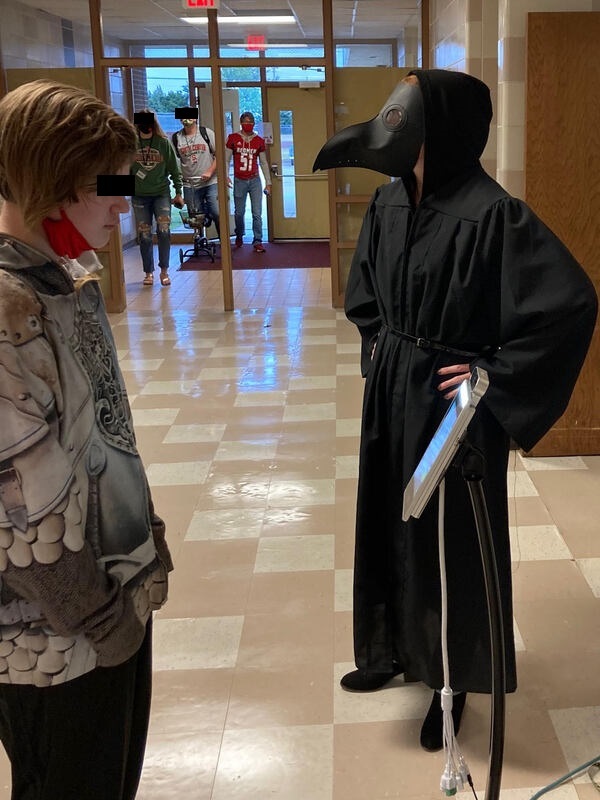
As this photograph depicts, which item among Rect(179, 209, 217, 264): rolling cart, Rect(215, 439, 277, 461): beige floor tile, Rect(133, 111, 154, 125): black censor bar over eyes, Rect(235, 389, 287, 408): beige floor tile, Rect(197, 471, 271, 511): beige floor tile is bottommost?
Rect(197, 471, 271, 511): beige floor tile

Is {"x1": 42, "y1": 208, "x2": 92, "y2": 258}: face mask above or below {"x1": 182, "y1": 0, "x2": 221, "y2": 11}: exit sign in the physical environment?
below

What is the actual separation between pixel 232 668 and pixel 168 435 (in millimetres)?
2050

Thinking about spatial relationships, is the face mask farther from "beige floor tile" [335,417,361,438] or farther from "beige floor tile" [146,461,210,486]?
"beige floor tile" [335,417,361,438]

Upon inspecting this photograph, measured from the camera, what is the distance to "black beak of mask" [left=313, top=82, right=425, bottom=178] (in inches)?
71.2

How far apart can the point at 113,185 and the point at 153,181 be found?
7213 mm

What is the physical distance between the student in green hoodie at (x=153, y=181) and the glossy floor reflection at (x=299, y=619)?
3587 millimetres

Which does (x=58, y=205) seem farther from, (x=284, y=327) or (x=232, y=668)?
(x=284, y=327)

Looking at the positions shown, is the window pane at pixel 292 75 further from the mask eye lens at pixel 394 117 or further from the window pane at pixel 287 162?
the mask eye lens at pixel 394 117

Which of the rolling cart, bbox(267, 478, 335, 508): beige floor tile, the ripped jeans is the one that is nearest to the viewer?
bbox(267, 478, 335, 508): beige floor tile

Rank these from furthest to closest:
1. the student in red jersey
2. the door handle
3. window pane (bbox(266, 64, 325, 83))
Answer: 1. the door handle
2. window pane (bbox(266, 64, 325, 83))
3. the student in red jersey

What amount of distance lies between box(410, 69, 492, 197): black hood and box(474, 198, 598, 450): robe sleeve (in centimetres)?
16

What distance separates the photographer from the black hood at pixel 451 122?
1800 millimetres

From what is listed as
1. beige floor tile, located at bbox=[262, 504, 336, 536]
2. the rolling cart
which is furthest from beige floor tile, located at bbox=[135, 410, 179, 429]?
the rolling cart

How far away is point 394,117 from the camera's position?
1829 millimetres
